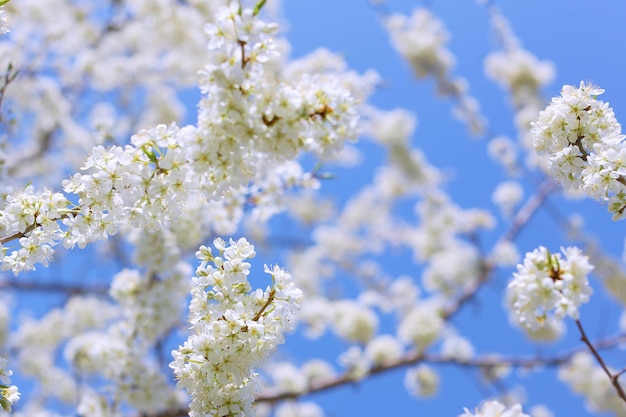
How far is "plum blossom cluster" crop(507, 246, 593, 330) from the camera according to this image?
80.7 inches

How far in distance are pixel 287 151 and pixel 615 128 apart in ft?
4.65

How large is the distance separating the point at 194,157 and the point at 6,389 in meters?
1.25

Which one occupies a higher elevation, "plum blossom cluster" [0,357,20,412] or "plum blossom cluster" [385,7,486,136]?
"plum blossom cluster" [385,7,486,136]

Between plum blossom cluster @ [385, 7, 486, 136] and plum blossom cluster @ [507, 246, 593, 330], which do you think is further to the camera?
plum blossom cluster @ [385, 7, 486, 136]

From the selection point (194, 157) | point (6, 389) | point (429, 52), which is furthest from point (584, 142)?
point (429, 52)

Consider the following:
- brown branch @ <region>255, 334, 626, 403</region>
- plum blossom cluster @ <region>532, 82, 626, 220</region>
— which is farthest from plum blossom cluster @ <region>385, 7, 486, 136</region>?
plum blossom cluster @ <region>532, 82, 626, 220</region>

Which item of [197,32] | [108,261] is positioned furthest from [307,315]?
[197,32]

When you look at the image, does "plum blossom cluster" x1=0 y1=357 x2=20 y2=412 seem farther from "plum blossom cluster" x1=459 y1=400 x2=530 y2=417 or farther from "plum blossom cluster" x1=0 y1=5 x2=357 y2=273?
"plum blossom cluster" x1=459 y1=400 x2=530 y2=417

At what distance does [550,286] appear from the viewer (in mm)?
2045

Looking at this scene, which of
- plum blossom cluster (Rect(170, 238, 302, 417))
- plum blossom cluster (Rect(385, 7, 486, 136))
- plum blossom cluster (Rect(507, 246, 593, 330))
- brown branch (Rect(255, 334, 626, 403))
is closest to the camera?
plum blossom cluster (Rect(507, 246, 593, 330))

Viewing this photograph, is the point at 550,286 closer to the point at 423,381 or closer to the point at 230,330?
the point at 230,330

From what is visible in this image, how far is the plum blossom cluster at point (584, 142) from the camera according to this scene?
2207mm

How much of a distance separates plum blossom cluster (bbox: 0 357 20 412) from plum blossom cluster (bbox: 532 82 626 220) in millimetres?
2509

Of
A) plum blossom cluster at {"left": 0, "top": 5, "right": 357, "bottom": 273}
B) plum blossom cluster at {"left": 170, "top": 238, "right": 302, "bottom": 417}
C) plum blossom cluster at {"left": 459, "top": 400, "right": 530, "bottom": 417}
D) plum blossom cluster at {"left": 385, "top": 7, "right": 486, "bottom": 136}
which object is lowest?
plum blossom cluster at {"left": 459, "top": 400, "right": 530, "bottom": 417}
